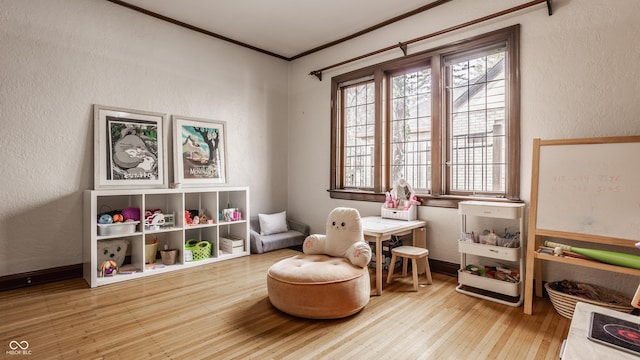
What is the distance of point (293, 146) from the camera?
5.27m

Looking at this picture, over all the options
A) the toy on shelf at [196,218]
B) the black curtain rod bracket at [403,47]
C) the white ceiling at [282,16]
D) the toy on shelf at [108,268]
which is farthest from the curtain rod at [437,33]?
the toy on shelf at [108,268]

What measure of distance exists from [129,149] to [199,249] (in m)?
1.38

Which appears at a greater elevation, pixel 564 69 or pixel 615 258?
pixel 564 69

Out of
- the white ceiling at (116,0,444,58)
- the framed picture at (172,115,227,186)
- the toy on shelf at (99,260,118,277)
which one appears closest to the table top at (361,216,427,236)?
the framed picture at (172,115,227,186)

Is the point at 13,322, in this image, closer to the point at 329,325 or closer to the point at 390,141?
the point at 329,325

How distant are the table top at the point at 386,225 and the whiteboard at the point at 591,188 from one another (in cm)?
113

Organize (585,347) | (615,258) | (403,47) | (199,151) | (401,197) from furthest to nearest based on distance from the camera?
(199,151) → (403,47) → (401,197) → (615,258) → (585,347)

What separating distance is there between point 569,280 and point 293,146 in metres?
3.85

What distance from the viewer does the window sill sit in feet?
10.6

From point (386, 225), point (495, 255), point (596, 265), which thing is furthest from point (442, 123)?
point (596, 265)

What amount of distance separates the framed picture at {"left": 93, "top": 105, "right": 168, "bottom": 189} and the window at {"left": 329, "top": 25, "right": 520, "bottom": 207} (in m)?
2.34

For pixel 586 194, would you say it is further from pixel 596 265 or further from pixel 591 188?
pixel 596 265

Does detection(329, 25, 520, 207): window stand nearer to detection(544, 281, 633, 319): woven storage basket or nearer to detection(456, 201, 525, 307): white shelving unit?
detection(456, 201, 525, 307): white shelving unit

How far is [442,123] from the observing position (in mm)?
3553
